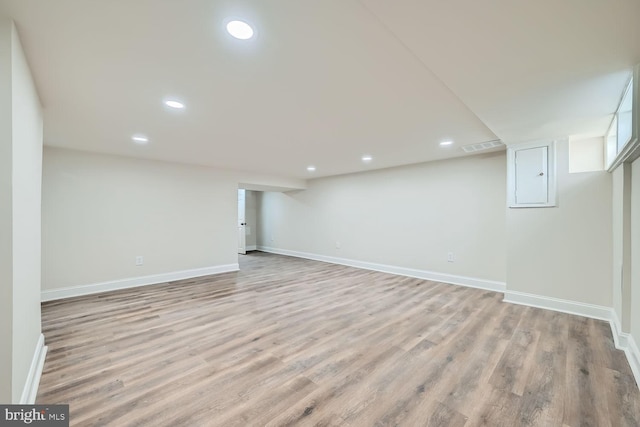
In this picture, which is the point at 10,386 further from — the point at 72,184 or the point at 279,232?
the point at 279,232

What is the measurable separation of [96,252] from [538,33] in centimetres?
555

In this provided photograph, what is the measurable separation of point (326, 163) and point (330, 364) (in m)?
3.59

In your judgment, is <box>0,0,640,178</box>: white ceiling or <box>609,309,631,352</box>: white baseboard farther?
<box>609,309,631,352</box>: white baseboard

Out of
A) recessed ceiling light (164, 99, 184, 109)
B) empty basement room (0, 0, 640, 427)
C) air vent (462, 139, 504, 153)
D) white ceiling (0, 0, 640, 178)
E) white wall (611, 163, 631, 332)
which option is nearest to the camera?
white ceiling (0, 0, 640, 178)

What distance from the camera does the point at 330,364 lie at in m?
2.06

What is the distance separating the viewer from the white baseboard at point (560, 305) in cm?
294

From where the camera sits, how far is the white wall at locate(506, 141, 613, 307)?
293cm

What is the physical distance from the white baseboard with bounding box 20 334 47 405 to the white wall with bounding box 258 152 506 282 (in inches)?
194

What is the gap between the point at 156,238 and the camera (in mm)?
4613

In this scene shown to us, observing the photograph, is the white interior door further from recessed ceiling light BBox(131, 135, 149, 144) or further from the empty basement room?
recessed ceiling light BBox(131, 135, 149, 144)

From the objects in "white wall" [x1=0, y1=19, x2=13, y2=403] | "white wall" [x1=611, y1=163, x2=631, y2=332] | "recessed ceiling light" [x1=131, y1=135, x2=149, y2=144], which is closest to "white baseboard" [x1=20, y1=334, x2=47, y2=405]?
"white wall" [x1=0, y1=19, x2=13, y2=403]

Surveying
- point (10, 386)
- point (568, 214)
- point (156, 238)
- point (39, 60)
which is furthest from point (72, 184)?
point (568, 214)

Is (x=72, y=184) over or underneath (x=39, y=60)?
underneath

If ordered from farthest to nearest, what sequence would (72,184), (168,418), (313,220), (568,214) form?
(313,220), (72,184), (568,214), (168,418)
